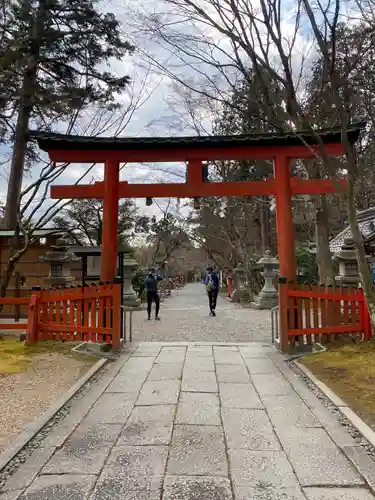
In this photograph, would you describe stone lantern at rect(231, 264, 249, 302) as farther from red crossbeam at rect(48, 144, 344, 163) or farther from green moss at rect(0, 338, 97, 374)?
green moss at rect(0, 338, 97, 374)

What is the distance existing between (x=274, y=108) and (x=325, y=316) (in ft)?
12.4

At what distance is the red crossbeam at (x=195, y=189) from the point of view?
26.6ft

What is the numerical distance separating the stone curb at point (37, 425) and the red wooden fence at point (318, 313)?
3420mm

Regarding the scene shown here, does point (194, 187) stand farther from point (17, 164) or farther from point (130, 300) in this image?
point (130, 300)

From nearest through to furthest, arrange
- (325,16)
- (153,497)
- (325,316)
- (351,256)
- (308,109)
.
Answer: (153,497) → (325,16) → (325,316) → (351,256) → (308,109)

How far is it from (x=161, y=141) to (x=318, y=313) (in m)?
4.36

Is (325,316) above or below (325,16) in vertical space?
below

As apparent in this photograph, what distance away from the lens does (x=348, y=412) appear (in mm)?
4023

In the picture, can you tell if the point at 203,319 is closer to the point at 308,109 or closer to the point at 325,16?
the point at 308,109

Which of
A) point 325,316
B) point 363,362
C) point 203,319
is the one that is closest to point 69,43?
point 203,319

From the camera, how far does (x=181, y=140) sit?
26.0 feet

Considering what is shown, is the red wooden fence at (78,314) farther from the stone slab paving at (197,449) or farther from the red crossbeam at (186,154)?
the red crossbeam at (186,154)

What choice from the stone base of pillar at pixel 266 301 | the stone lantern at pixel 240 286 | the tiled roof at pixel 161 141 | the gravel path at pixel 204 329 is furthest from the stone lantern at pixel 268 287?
the tiled roof at pixel 161 141

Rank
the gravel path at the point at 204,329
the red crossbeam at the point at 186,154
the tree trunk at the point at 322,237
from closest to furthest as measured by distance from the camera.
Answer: the red crossbeam at the point at 186,154, the gravel path at the point at 204,329, the tree trunk at the point at 322,237
